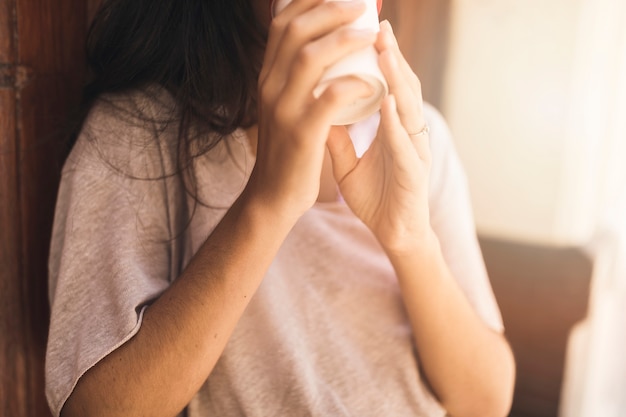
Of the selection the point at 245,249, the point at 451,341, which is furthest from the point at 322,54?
the point at 451,341

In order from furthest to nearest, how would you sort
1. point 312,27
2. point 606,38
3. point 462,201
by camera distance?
point 606,38 → point 462,201 → point 312,27

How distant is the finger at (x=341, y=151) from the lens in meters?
0.71

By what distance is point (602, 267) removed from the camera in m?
1.83

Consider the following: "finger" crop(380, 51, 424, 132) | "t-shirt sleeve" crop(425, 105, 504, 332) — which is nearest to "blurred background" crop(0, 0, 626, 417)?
"t-shirt sleeve" crop(425, 105, 504, 332)

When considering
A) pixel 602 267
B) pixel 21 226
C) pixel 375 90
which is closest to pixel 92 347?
pixel 21 226

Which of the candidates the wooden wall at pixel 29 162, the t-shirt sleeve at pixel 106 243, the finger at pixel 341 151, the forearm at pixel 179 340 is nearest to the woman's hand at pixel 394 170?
the finger at pixel 341 151

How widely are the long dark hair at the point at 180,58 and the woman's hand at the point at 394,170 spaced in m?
0.22

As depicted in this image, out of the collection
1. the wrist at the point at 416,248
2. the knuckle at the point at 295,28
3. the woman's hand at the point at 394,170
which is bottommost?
the wrist at the point at 416,248

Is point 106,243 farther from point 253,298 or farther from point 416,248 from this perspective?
point 416,248

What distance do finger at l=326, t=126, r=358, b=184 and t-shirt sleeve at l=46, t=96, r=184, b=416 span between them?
0.81 ft

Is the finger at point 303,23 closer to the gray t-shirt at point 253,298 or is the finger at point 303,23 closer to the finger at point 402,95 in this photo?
the finger at point 402,95

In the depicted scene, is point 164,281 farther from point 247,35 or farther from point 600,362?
point 600,362

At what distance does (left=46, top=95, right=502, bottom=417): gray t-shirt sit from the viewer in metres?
0.72

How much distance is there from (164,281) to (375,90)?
0.40 meters
